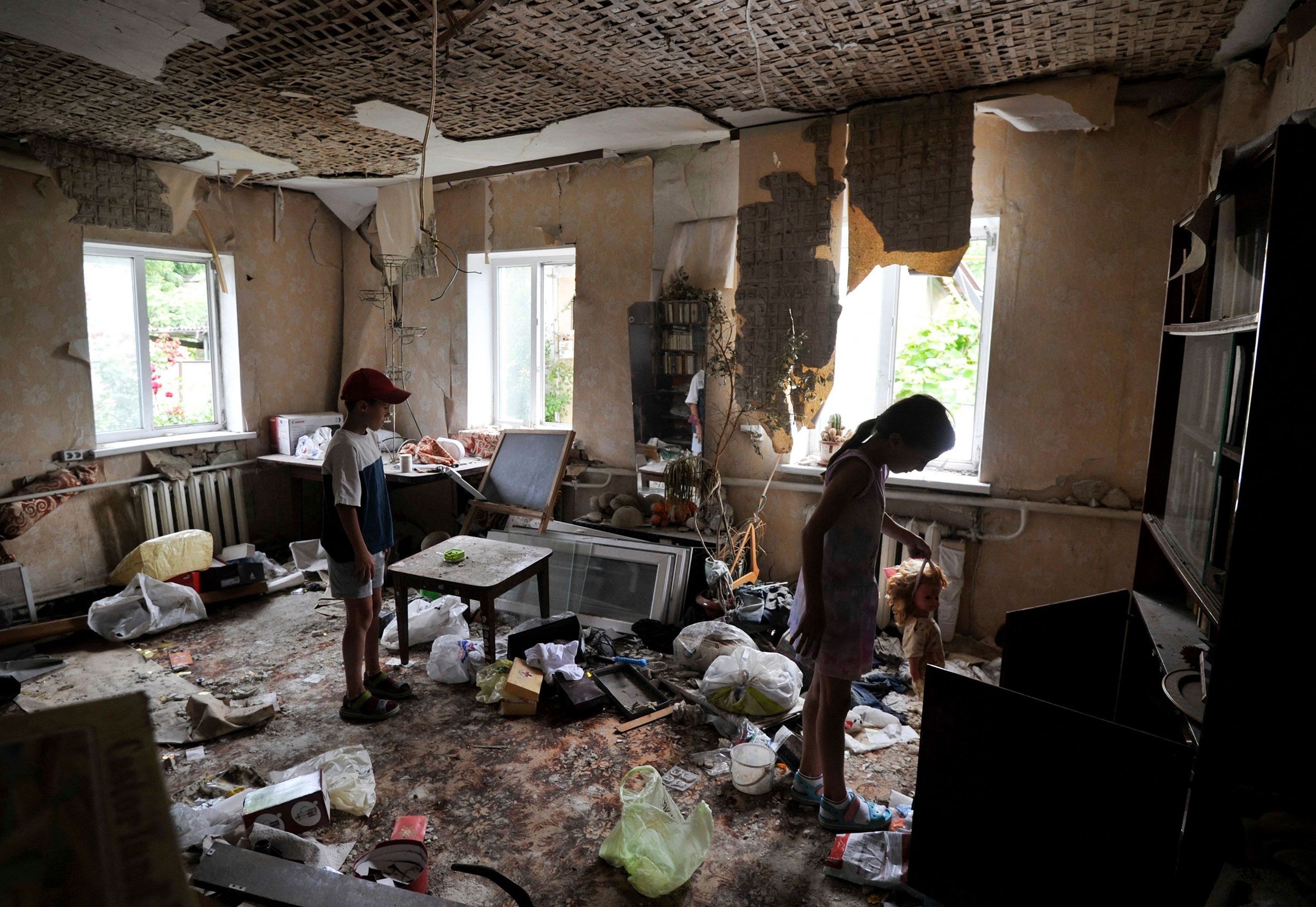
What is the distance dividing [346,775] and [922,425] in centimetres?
247

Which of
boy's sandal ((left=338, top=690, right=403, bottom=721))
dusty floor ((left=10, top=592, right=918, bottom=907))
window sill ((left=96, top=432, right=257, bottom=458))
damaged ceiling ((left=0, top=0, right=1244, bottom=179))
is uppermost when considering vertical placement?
damaged ceiling ((left=0, top=0, right=1244, bottom=179))

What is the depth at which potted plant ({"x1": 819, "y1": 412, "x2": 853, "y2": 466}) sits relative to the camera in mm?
4449

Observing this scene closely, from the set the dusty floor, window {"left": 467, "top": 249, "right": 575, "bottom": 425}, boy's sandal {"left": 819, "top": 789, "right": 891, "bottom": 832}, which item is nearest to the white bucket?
the dusty floor

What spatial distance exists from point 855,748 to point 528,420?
3810 mm

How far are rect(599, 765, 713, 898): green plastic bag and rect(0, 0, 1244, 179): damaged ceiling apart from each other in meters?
2.94

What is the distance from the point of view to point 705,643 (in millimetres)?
3762

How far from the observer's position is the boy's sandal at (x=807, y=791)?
2.66 meters

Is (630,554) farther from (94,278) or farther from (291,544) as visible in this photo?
(94,278)

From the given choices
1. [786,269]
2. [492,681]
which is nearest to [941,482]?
[786,269]

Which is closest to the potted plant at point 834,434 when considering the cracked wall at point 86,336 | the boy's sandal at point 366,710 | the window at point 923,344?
the window at point 923,344

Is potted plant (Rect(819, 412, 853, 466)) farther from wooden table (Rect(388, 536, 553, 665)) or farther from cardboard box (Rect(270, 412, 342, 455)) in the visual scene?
cardboard box (Rect(270, 412, 342, 455))

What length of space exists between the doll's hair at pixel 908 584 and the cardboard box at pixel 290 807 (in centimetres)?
230

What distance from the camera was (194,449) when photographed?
18.2ft

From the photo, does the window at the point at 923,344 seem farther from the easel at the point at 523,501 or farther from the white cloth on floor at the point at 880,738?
the easel at the point at 523,501
